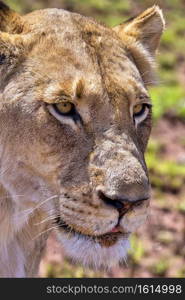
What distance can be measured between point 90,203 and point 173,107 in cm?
458

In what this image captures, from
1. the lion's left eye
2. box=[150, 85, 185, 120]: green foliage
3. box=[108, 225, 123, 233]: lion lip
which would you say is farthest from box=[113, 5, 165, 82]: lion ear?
box=[150, 85, 185, 120]: green foliage

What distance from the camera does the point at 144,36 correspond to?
424 centimetres

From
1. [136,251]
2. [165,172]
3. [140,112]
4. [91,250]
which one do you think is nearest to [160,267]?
[136,251]

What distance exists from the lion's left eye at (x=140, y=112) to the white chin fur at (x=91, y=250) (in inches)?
24.0

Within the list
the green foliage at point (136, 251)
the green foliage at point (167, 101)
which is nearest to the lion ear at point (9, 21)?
the green foliage at point (136, 251)

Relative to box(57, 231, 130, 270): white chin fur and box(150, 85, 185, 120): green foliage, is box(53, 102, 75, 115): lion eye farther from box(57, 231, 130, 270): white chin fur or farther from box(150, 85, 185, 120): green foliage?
box(150, 85, 185, 120): green foliage

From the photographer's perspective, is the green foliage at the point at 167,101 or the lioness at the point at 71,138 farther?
the green foliage at the point at 167,101

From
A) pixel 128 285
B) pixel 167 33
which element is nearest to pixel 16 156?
pixel 128 285

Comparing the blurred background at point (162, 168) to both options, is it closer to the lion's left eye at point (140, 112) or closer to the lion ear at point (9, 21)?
the lion's left eye at point (140, 112)

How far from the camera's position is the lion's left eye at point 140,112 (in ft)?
12.2

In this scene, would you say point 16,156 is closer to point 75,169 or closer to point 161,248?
point 75,169

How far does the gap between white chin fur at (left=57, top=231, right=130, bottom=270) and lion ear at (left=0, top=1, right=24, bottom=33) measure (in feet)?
3.31

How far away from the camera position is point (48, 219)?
3.57 m

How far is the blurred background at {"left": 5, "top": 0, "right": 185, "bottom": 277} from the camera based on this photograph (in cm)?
561
